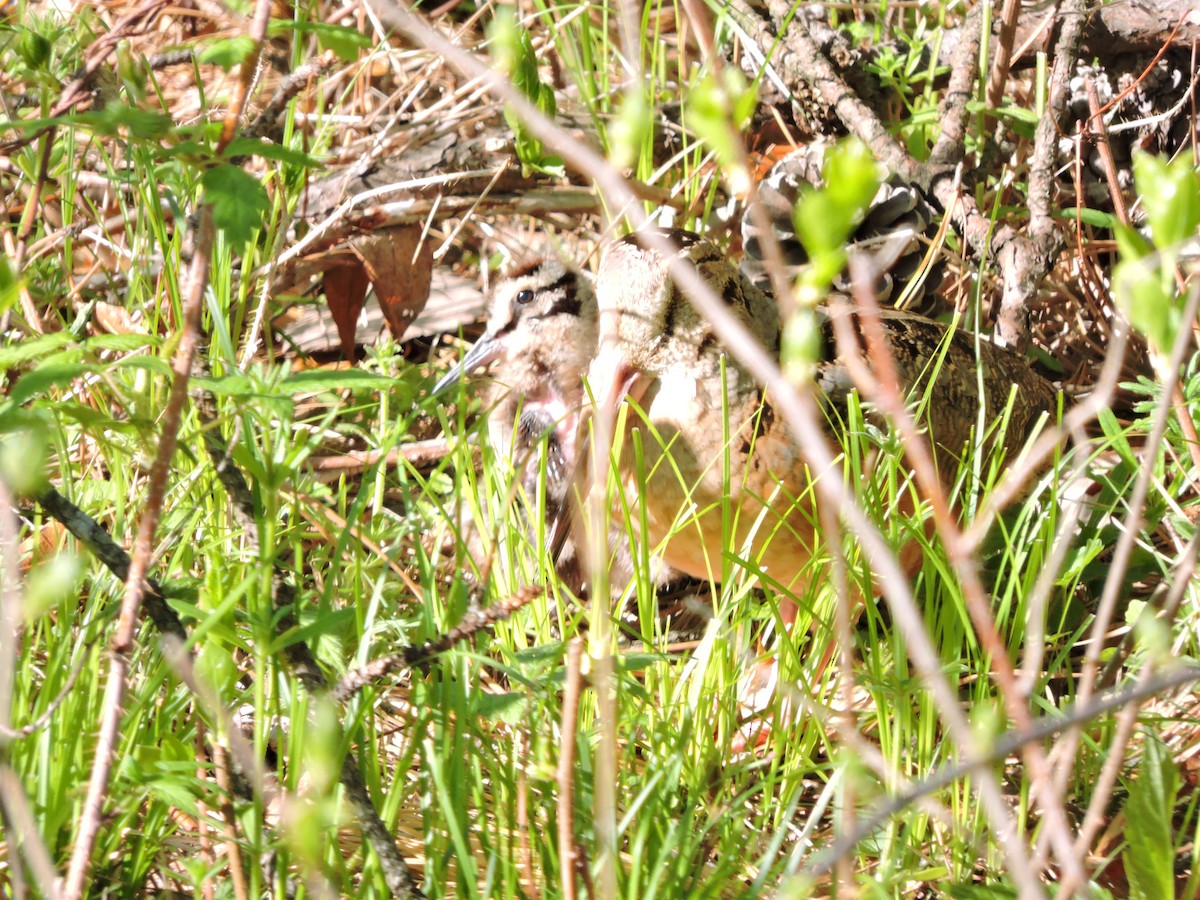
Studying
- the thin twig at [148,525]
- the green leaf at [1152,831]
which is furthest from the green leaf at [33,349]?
the green leaf at [1152,831]

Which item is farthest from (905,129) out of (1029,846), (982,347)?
(1029,846)

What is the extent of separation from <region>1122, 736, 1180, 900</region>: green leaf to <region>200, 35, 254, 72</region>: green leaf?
1.33m

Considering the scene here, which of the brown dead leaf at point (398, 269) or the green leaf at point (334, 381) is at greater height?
the green leaf at point (334, 381)

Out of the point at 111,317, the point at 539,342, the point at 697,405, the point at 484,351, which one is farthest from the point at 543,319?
the point at 111,317

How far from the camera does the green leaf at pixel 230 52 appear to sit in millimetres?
1387

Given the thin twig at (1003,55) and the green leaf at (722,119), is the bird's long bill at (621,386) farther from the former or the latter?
the green leaf at (722,119)

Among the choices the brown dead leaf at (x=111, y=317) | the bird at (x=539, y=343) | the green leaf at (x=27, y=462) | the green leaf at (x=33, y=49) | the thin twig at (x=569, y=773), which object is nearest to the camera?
the green leaf at (x=27, y=462)

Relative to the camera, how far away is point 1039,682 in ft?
7.43

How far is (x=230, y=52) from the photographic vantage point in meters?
1.39

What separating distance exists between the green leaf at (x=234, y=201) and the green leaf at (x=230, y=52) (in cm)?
11

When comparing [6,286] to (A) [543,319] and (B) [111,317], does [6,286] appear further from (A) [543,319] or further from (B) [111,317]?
(A) [543,319]

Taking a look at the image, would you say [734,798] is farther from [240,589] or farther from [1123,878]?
[240,589]

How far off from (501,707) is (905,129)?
8.33 feet

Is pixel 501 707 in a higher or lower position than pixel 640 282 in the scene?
lower
